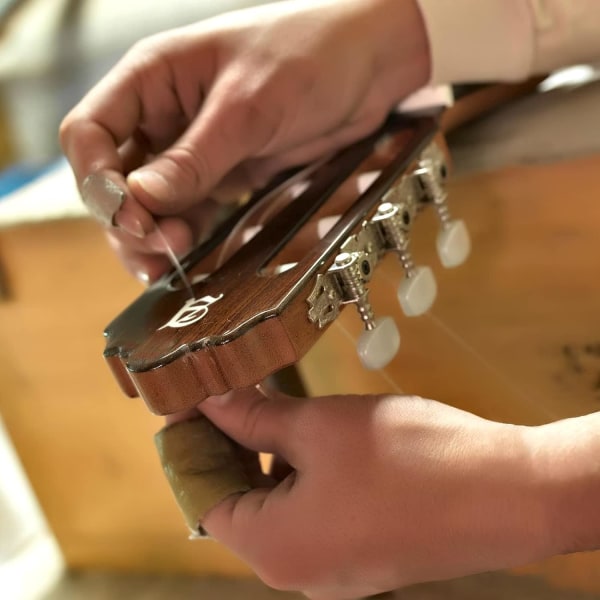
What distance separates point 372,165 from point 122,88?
178 millimetres

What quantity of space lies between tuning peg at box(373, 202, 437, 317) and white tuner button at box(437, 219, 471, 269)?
0.14 feet

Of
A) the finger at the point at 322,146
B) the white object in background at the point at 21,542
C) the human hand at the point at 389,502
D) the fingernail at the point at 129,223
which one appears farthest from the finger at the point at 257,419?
the white object in background at the point at 21,542

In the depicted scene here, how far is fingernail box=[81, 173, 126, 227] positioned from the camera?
46cm

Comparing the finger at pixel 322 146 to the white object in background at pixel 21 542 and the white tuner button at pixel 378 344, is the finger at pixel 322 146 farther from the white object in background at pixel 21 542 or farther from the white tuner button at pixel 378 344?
the white object in background at pixel 21 542

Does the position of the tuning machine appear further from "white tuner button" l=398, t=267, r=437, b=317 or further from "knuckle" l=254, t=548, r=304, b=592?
"knuckle" l=254, t=548, r=304, b=592

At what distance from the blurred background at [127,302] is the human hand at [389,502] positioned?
0.08 meters

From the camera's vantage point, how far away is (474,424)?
356mm

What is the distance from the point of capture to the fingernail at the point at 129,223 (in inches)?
17.9

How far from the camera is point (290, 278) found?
353 mm

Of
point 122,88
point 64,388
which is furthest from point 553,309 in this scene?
point 64,388

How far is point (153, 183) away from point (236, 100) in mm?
93

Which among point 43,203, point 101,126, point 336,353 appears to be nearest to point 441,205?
point 336,353

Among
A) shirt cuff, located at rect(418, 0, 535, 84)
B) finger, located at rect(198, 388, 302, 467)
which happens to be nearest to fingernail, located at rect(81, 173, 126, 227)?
finger, located at rect(198, 388, 302, 467)

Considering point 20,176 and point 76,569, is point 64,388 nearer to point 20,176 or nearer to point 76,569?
point 76,569
